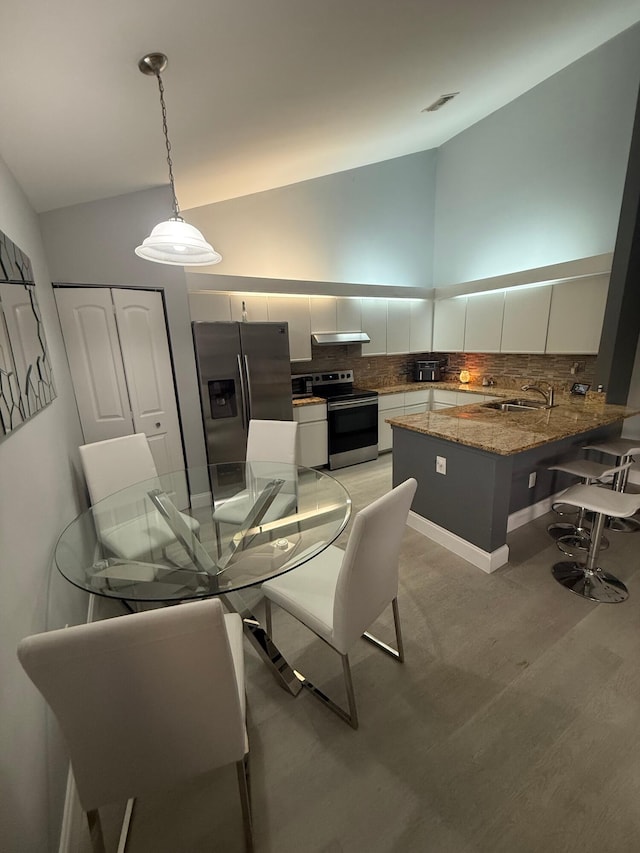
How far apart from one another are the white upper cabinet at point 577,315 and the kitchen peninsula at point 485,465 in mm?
887

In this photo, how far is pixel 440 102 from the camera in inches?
116

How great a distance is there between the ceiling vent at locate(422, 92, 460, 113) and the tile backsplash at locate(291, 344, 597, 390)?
7.85 feet

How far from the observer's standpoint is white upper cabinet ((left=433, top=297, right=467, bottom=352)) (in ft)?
15.4

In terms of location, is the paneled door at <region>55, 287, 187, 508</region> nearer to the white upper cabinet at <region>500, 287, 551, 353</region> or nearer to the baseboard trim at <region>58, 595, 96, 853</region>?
the baseboard trim at <region>58, 595, 96, 853</region>

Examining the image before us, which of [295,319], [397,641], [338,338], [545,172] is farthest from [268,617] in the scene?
[545,172]

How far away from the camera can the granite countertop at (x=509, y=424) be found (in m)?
2.11

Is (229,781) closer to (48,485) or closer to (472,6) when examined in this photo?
(48,485)

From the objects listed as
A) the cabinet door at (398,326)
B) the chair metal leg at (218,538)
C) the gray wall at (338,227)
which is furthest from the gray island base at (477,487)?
the gray wall at (338,227)

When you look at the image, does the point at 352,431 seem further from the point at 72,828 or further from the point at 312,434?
the point at 72,828

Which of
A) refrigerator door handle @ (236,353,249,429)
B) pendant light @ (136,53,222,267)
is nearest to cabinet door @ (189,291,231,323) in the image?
refrigerator door handle @ (236,353,249,429)

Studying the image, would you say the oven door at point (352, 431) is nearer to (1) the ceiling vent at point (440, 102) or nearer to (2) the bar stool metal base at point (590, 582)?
(2) the bar stool metal base at point (590, 582)

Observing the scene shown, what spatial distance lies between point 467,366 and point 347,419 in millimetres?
2212

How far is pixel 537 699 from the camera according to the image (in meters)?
1.50

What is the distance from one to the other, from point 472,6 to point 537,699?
3.24m
